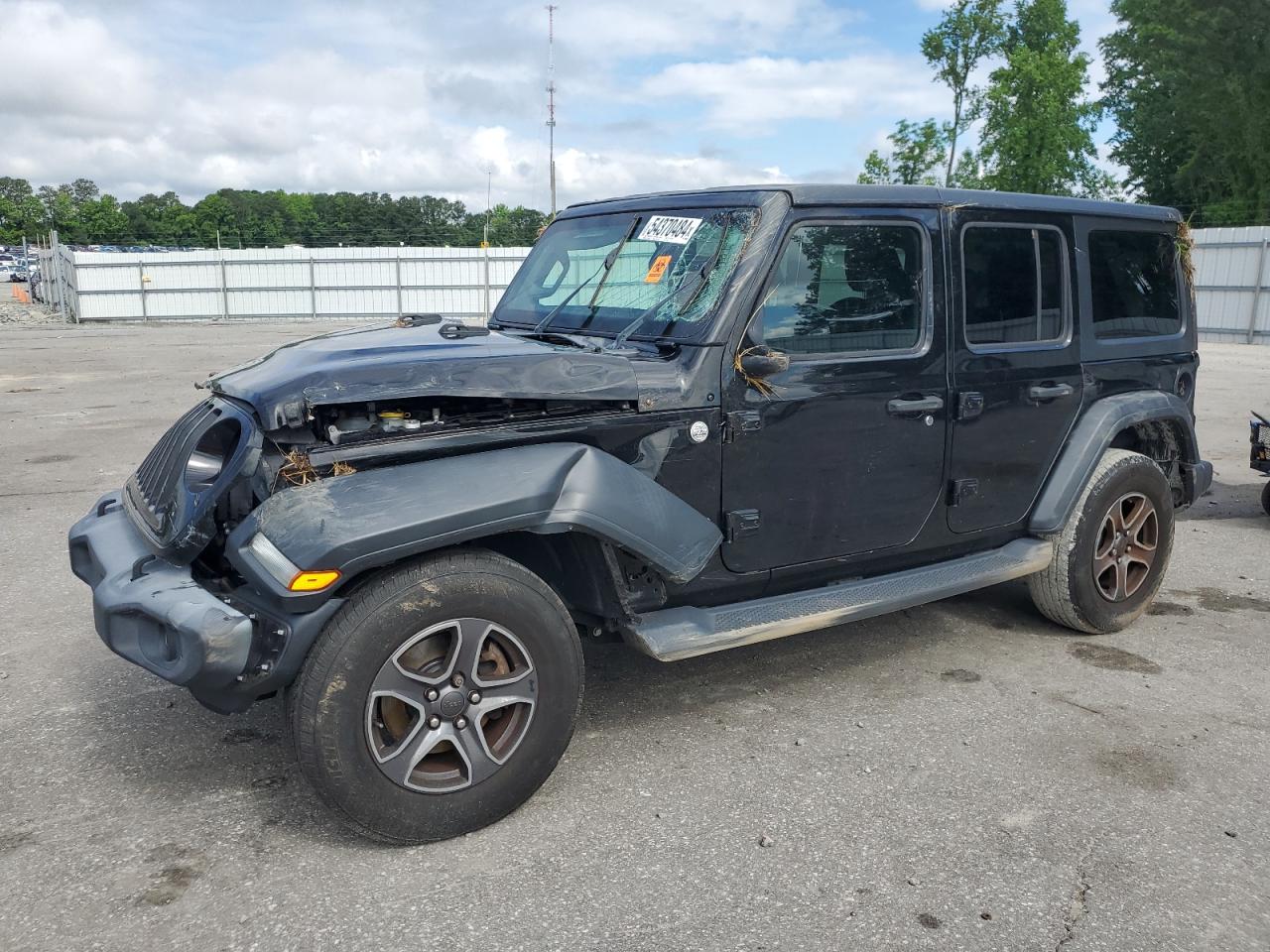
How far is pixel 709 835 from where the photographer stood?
3.10 metres

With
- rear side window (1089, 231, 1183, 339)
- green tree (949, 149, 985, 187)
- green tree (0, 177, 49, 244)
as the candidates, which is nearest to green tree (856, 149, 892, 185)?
green tree (949, 149, 985, 187)

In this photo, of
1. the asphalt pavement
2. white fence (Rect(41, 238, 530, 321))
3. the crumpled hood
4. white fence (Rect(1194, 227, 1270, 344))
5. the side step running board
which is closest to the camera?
the asphalt pavement

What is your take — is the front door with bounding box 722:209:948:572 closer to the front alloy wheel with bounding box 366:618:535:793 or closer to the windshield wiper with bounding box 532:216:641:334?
the windshield wiper with bounding box 532:216:641:334

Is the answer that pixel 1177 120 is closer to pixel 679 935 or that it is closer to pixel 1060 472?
pixel 1060 472

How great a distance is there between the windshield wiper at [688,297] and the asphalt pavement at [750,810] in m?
1.44

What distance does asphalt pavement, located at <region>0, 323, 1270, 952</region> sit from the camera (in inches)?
106

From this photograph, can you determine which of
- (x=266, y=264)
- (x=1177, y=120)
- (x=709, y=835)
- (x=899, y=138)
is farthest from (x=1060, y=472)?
(x=1177, y=120)

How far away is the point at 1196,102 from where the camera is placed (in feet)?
127

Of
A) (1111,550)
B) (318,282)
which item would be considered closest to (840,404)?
(1111,550)

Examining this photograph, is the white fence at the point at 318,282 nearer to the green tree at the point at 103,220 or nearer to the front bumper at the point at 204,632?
the green tree at the point at 103,220

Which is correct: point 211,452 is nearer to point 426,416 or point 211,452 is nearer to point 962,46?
point 426,416

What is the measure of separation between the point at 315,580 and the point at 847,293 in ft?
7.24

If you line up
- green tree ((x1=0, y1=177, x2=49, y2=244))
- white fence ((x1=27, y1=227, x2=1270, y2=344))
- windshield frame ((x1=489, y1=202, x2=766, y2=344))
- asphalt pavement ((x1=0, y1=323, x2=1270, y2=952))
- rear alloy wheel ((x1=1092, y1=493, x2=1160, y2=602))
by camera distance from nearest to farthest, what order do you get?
asphalt pavement ((x1=0, y1=323, x2=1270, y2=952))
windshield frame ((x1=489, y1=202, x2=766, y2=344))
rear alloy wheel ((x1=1092, y1=493, x2=1160, y2=602))
white fence ((x1=27, y1=227, x2=1270, y2=344))
green tree ((x1=0, y1=177, x2=49, y2=244))

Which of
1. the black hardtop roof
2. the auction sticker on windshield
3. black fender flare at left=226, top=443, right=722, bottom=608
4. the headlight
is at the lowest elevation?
black fender flare at left=226, top=443, right=722, bottom=608
